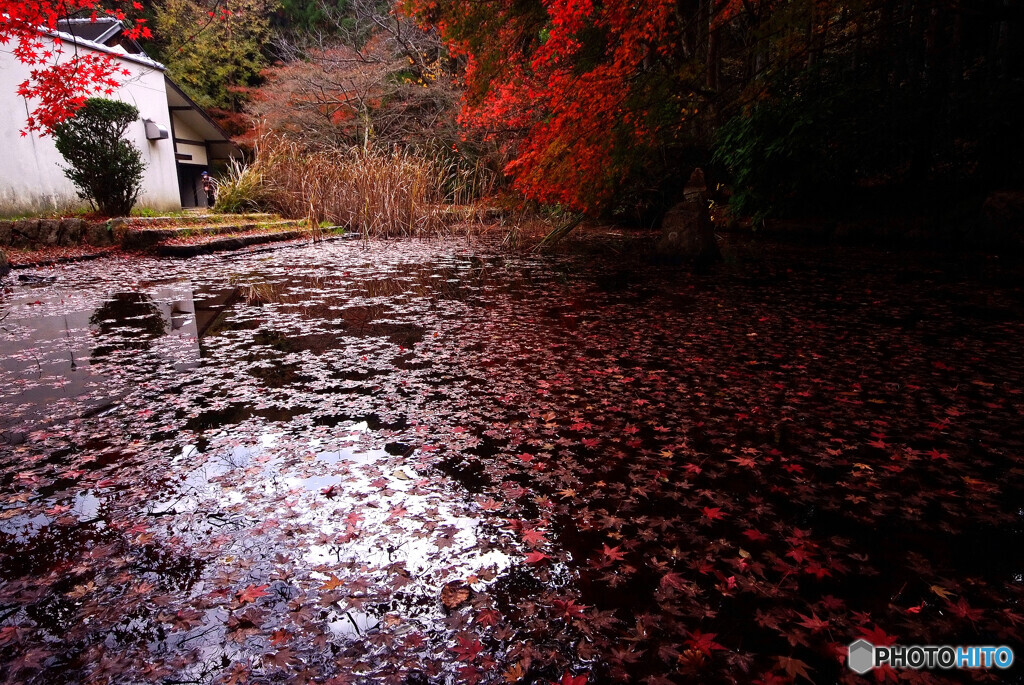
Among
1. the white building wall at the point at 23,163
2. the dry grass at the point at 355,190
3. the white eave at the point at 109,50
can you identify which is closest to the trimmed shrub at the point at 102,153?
the white building wall at the point at 23,163

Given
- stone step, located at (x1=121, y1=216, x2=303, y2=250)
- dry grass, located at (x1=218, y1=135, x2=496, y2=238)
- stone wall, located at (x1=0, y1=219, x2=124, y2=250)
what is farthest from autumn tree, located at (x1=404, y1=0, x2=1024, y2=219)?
stone wall, located at (x1=0, y1=219, x2=124, y2=250)

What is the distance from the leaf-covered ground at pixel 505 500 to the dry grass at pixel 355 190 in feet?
21.1

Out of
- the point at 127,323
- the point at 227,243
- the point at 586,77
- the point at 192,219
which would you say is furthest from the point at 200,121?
the point at 127,323

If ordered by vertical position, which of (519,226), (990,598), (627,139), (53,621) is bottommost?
(990,598)

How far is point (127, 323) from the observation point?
4012mm

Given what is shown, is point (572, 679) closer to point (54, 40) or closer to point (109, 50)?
point (54, 40)

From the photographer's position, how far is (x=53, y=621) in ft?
4.07

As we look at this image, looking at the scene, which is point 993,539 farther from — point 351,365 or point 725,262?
point 725,262

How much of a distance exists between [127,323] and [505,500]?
3.64m

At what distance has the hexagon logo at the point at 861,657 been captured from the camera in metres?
1.16

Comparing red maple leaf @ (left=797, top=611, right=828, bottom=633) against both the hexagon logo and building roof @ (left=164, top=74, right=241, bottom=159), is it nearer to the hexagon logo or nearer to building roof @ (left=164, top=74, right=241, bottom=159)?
the hexagon logo

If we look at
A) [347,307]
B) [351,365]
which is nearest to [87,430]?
[351,365]

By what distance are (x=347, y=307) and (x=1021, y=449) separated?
419 centimetres

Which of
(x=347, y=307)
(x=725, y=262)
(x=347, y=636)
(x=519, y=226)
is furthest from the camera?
(x=519, y=226)
